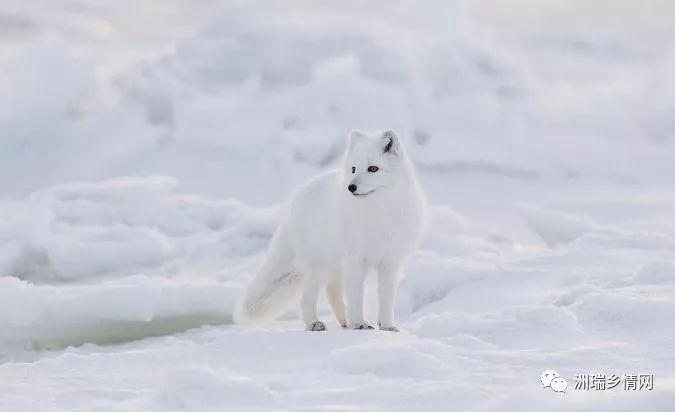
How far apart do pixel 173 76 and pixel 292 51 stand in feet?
7.40

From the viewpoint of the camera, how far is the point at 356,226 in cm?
406

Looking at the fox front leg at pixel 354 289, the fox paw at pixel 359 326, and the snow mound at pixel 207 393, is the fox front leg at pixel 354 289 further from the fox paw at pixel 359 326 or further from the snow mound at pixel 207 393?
the snow mound at pixel 207 393

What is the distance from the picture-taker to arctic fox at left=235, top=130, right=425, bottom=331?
4.04 m

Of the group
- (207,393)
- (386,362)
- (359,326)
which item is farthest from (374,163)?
(207,393)

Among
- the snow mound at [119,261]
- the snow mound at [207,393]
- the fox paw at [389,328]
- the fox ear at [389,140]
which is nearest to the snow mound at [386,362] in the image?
the snow mound at [207,393]

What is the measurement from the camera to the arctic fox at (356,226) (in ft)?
13.3

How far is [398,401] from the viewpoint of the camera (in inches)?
103

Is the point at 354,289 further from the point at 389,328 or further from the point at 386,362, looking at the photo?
the point at 386,362

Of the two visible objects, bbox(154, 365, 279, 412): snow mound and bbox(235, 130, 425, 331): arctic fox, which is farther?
bbox(235, 130, 425, 331): arctic fox

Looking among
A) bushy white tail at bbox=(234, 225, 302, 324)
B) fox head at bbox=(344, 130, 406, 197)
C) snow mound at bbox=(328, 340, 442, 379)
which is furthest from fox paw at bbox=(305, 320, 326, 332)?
snow mound at bbox=(328, 340, 442, 379)

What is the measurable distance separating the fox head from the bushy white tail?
685mm

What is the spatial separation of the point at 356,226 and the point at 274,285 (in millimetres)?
776

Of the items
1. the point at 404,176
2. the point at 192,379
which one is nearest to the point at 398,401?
the point at 192,379

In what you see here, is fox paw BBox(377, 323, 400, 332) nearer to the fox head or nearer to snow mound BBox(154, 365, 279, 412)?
the fox head
